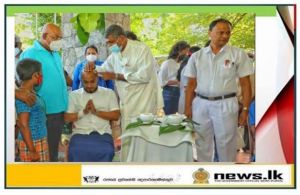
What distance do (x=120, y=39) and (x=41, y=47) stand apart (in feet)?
2.15

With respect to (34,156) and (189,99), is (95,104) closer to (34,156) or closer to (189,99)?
(34,156)

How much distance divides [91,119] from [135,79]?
50 cm

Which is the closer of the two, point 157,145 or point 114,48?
point 157,145

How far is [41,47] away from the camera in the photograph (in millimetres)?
5867

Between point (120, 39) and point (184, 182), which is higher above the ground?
point (120, 39)

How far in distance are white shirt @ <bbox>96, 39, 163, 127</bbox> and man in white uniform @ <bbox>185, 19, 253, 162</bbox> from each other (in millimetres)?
287

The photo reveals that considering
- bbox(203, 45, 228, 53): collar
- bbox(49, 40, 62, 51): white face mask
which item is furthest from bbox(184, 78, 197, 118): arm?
bbox(49, 40, 62, 51): white face mask

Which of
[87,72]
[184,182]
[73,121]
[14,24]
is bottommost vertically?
[184,182]

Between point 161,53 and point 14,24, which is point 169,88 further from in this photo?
point 14,24

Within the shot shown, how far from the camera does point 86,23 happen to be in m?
5.85

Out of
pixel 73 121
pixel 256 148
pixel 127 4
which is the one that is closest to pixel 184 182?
pixel 256 148

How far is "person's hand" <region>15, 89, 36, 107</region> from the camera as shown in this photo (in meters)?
5.80

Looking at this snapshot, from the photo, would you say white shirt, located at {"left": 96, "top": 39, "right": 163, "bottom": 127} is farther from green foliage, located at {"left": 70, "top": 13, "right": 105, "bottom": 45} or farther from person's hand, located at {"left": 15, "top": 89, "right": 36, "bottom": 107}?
person's hand, located at {"left": 15, "top": 89, "right": 36, "bottom": 107}

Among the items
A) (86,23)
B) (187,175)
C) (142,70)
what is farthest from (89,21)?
(187,175)
